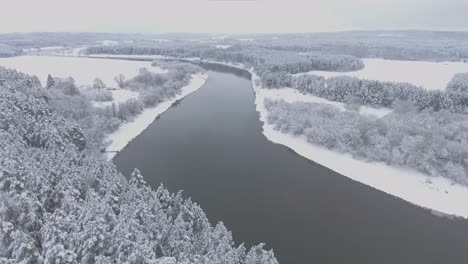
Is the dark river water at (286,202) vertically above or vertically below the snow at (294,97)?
below

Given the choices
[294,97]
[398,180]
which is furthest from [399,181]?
[294,97]

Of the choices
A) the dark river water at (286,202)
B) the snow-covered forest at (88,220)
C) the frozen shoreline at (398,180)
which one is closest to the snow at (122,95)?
the dark river water at (286,202)

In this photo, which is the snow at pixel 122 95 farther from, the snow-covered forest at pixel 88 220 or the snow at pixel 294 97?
the snow-covered forest at pixel 88 220

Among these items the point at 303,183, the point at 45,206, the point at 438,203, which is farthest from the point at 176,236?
the point at 438,203

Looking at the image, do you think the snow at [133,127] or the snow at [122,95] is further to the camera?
the snow at [122,95]

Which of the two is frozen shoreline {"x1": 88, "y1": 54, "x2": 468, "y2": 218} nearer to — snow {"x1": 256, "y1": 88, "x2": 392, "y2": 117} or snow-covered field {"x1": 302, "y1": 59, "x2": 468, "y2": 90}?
snow {"x1": 256, "y1": 88, "x2": 392, "y2": 117}

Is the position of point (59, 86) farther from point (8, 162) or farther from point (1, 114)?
point (8, 162)
